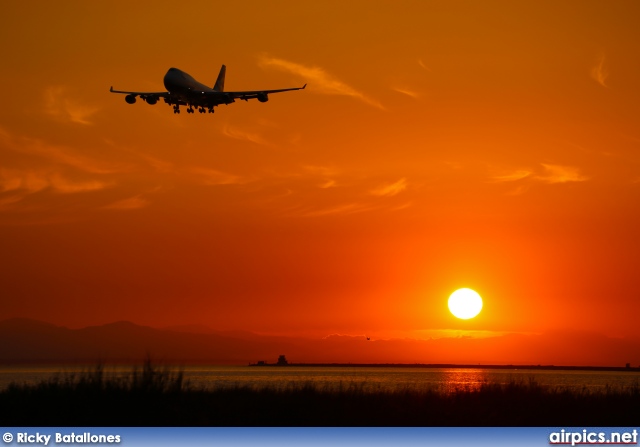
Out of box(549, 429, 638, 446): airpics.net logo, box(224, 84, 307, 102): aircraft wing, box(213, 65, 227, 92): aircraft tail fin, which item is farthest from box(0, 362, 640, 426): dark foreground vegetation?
box(213, 65, 227, 92): aircraft tail fin

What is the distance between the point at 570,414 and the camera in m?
58.8

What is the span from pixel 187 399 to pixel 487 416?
18151mm

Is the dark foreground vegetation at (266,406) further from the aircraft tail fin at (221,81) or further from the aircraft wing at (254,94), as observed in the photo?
the aircraft tail fin at (221,81)

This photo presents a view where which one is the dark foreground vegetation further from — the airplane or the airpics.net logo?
the airplane

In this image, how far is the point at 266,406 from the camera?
184 feet

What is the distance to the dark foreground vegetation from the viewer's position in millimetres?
50688

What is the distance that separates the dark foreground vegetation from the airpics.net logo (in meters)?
13.6

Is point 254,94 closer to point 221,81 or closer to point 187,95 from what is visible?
point 187,95

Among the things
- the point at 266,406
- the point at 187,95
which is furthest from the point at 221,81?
the point at 266,406

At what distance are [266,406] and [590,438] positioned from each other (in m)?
21.3

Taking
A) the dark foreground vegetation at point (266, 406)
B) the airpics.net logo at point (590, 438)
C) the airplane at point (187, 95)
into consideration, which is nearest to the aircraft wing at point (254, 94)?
the airplane at point (187, 95)

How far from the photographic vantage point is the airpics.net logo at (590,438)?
40.7 metres

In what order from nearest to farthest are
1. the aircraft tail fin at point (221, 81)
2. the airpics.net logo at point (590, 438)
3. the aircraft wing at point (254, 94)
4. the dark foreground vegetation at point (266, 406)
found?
the airpics.net logo at point (590, 438) → the dark foreground vegetation at point (266, 406) → the aircraft wing at point (254, 94) → the aircraft tail fin at point (221, 81)

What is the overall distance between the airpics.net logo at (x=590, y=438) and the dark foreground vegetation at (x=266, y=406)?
13556mm
